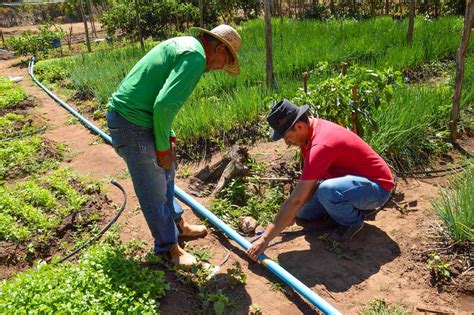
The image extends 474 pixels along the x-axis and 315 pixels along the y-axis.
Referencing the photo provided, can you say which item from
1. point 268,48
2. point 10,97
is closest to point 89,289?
point 268,48

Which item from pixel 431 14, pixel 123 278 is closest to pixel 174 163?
pixel 123 278

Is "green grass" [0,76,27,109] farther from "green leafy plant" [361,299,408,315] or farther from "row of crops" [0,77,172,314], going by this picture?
"green leafy plant" [361,299,408,315]

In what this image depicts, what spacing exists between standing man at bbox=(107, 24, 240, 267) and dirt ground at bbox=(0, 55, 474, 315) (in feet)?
2.12

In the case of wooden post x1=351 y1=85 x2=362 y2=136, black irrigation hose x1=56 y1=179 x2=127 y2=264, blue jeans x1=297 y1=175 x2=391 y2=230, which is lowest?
black irrigation hose x1=56 y1=179 x2=127 y2=264

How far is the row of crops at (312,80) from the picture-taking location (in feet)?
11.7

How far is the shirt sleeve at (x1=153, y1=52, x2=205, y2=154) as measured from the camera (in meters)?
1.90

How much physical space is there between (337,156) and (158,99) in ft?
3.91

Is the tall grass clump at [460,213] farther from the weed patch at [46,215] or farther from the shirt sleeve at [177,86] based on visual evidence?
the weed patch at [46,215]

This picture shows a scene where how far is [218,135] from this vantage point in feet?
14.1

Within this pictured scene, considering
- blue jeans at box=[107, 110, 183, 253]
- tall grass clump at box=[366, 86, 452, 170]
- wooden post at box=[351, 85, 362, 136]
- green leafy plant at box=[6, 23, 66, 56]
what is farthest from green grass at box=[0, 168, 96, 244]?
green leafy plant at box=[6, 23, 66, 56]

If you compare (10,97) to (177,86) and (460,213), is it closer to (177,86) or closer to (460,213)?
(177,86)

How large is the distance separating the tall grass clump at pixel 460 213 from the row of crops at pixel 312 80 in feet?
3.18

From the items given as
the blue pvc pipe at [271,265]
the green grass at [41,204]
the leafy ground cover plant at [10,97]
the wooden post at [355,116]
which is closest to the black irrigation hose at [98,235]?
the green grass at [41,204]

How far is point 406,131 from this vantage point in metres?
3.42
